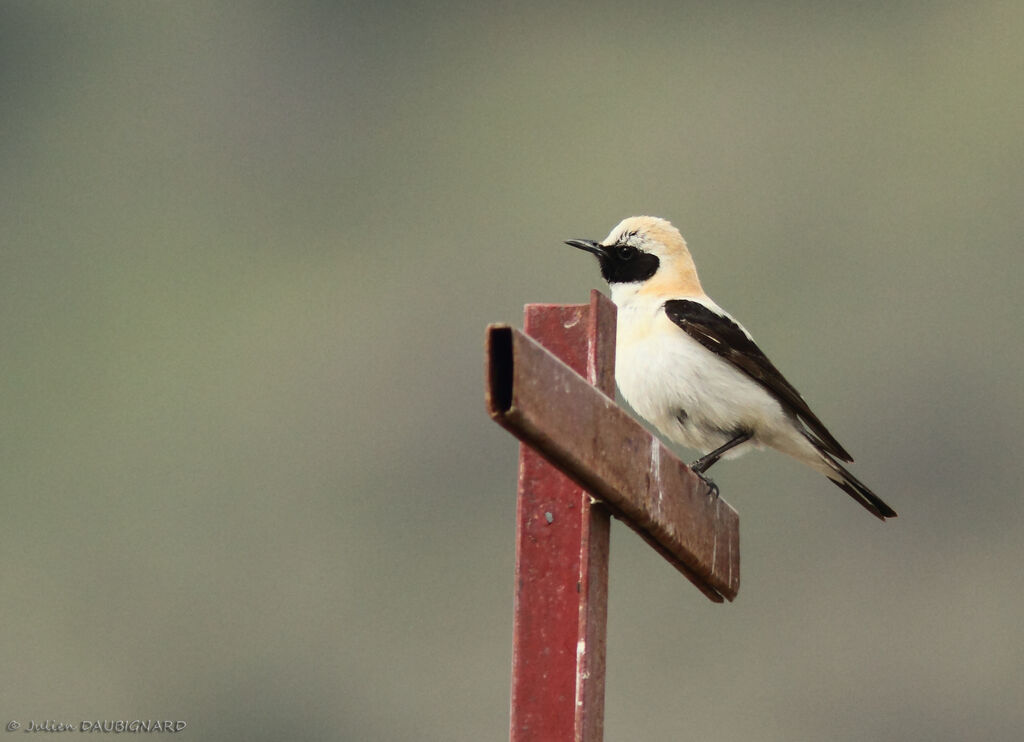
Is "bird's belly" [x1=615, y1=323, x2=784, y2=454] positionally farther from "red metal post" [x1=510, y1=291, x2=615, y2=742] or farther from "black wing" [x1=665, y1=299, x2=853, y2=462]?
"red metal post" [x1=510, y1=291, x2=615, y2=742]

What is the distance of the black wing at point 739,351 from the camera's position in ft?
40.9

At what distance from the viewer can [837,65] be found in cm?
14500

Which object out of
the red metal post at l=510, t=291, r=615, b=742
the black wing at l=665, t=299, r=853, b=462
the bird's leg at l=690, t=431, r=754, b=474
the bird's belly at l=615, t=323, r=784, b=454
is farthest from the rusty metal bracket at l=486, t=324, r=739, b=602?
the black wing at l=665, t=299, r=853, b=462

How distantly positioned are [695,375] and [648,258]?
1112 millimetres

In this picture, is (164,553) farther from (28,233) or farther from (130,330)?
(28,233)

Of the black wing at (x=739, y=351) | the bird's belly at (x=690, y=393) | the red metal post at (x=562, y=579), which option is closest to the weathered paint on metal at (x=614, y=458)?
the red metal post at (x=562, y=579)

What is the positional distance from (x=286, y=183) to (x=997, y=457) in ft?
228

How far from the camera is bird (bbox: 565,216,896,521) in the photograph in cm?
1216

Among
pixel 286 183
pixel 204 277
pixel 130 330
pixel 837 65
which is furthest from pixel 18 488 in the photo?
pixel 837 65

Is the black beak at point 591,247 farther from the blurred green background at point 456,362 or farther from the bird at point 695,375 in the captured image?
the blurred green background at point 456,362

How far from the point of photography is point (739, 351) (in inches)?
496

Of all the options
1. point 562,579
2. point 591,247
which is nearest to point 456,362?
point 591,247

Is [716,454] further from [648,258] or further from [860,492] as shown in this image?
[648,258]

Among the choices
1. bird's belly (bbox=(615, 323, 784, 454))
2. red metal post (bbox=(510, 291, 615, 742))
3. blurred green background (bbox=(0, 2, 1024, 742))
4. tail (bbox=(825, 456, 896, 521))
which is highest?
blurred green background (bbox=(0, 2, 1024, 742))
